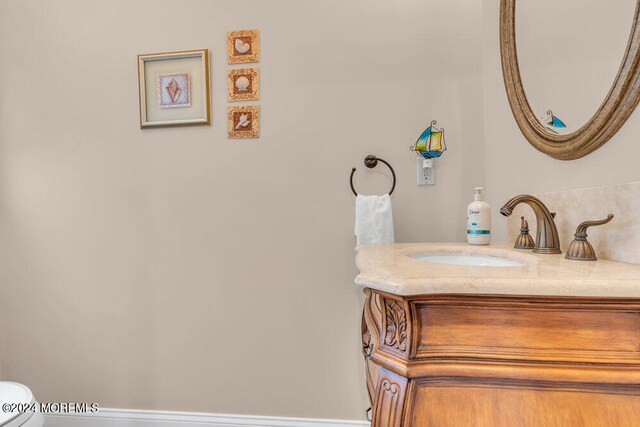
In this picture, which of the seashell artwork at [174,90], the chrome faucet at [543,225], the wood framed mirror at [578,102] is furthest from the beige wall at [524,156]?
the seashell artwork at [174,90]

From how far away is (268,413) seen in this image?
1.54 m

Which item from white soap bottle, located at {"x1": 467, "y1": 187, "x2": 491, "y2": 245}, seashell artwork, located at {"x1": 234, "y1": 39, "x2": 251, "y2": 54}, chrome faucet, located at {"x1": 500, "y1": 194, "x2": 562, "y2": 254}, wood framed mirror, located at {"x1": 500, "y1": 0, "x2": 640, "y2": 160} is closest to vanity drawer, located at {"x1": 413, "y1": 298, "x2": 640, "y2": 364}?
chrome faucet, located at {"x1": 500, "y1": 194, "x2": 562, "y2": 254}

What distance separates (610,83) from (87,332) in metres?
2.20

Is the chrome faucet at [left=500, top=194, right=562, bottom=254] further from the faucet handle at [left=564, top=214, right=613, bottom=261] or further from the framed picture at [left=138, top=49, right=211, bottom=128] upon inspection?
the framed picture at [left=138, top=49, right=211, bottom=128]

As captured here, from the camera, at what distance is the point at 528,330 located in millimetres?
537

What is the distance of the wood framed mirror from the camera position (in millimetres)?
709

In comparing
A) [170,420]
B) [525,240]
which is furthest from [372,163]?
[170,420]

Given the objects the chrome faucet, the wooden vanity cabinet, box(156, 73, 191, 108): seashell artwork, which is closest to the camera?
the wooden vanity cabinet

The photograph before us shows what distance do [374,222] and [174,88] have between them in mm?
1118

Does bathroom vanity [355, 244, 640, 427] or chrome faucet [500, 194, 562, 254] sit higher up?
chrome faucet [500, 194, 562, 254]

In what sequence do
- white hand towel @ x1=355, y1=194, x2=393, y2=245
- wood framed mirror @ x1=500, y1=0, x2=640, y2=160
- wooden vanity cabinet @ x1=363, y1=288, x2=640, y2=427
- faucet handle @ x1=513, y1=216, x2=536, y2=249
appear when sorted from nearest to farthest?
wooden vanity cabinet @ x1=363, y1=288, x2=640, y2=427
wood framed mirror @ x1=500, y1=0, x2=640, y2=160
faucet handle @ x1=513, y1=216, x2=536, y2=249
white hand towel @ x1=355, y1=194, x2=393, y2=245

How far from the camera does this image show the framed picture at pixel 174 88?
5.08ft

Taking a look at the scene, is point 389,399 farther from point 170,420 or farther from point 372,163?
point 170,420

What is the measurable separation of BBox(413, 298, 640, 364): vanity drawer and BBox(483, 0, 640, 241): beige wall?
0.41 meters
